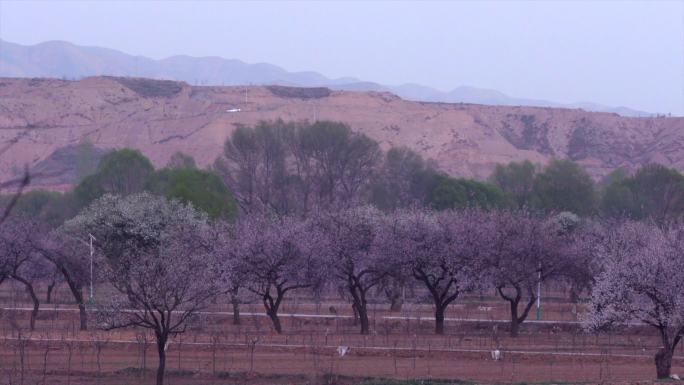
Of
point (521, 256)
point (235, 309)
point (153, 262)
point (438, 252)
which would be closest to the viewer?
point (153, 262)

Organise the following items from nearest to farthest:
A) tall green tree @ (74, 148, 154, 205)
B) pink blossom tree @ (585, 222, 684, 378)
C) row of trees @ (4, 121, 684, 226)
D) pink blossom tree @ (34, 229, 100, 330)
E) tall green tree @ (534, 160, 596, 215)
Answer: pink blossom tree @ (585, 222, 684, 378) < pink blossom tree @ (34, 229, 100, 330) < tall green tree @ (74, 148, 154, 205) < row of trees @ (4, 121, 684, 226) < tall green tree @ (534, 160, 596, 215)

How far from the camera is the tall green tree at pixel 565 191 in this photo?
73.1m

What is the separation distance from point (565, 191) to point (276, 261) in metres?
41.8

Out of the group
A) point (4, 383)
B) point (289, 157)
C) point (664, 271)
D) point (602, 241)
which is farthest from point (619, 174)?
point (4, 383)

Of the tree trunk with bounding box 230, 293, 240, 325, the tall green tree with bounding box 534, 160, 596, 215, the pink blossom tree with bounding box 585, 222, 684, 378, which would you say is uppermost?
the pink blossom tree with bounding box 585, 222, 684, 378

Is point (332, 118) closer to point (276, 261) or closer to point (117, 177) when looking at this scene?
point (117, 177)

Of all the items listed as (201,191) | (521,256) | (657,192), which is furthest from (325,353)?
(657,192)

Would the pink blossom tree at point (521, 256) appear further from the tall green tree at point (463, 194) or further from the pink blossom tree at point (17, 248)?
the tall green tree at point (463, 194)

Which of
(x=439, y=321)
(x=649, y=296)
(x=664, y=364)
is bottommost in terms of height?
(x=439, y=321)

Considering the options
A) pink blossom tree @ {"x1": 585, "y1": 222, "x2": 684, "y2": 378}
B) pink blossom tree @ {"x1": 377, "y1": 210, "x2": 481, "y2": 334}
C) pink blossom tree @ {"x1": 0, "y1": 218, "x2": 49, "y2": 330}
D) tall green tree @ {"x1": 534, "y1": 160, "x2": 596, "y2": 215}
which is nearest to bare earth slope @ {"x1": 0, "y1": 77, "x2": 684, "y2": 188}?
tall green tree @ {"x1": 534, "y1": 160, "x2": 596, "y2": 215}

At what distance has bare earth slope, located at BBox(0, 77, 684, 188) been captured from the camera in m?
105

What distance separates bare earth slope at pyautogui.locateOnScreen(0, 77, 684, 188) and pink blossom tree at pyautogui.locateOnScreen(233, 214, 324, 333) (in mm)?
62309

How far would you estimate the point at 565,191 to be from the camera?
73.6 meters

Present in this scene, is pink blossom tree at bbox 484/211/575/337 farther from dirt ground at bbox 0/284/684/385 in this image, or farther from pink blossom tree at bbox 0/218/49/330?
pink blossom tree at bbox 0/218/49/330
